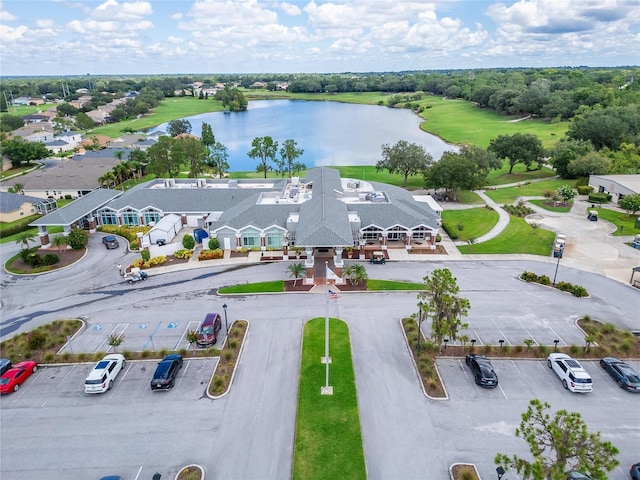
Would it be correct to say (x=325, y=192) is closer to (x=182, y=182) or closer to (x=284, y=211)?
(x=284, y=211)

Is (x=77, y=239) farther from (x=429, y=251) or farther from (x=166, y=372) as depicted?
(x=429, y=251)

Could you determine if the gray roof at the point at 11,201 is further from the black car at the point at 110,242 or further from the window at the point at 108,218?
the black car at the point at 110,242

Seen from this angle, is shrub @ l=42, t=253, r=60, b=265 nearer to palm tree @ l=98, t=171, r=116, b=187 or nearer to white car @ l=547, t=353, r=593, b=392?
palm tree @ l=98, t=171, r=116, b=187

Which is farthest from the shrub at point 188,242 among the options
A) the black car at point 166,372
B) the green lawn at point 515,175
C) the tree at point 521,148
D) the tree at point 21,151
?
the tree at point 21,151

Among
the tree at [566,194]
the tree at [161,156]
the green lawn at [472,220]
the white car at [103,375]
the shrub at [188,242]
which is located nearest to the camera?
the white car at [103,375]

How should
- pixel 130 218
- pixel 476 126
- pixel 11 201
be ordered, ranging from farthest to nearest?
1. pixel 476 126
2. pixel 11 201
3. pixel 130 218

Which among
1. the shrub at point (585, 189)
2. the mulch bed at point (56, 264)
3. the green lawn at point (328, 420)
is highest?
the shrub at point (585, 189)

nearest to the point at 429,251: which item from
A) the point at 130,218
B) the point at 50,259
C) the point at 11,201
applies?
the point at 130,218
